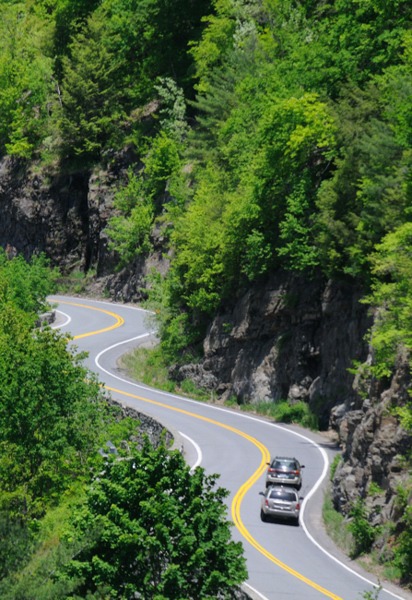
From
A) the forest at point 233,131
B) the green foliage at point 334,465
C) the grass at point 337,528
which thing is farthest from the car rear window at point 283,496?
the forest at point 233,131

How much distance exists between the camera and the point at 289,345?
4862cm

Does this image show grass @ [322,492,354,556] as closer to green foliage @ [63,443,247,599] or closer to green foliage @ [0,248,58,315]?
green foliage @ [63,443,247,599]

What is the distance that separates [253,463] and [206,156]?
1155 inches

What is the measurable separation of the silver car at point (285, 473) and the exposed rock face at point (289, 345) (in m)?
5.34

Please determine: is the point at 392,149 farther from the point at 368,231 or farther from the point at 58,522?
the point at 58,522

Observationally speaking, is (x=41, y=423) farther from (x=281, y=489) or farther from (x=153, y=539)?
(x=153, y=539)

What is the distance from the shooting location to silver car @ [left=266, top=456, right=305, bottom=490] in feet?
118

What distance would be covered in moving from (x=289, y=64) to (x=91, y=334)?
75.2 ft

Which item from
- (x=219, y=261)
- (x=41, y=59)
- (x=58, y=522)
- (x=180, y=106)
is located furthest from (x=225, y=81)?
(x=58, y=522)

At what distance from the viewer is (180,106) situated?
73312 mm

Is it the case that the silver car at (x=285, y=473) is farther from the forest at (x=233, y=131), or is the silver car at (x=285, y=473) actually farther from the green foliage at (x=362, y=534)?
the forest at (x=233, y=131)

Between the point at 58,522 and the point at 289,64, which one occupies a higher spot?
the point at 289,64

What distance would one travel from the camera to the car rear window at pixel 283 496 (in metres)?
33.3

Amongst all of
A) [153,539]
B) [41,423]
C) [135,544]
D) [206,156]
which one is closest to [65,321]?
[206,156]
